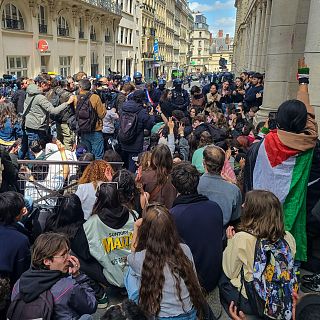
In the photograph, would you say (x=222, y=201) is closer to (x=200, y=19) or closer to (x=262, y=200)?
(x=262, y=200)

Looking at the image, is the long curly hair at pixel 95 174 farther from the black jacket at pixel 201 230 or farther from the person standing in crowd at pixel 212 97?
the person standing in crowd at pixel 212 97

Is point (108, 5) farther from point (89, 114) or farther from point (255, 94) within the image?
point (89, 114)

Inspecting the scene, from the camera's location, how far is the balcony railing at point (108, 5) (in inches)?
1352

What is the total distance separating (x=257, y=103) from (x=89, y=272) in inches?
291

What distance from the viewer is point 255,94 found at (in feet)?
31.5

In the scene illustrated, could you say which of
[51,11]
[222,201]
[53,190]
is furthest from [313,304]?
[51,11]

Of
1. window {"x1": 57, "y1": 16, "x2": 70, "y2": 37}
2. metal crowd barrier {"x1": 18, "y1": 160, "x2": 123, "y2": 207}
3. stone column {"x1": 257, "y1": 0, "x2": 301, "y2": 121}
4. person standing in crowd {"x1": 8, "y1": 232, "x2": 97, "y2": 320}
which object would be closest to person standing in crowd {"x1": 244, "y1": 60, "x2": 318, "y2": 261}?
person standing in crowd {"x1": 8, "y1": 232, "x2": 97, "y2": 320}

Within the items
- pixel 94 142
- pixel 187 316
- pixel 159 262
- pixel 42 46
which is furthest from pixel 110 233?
pixel 42 46

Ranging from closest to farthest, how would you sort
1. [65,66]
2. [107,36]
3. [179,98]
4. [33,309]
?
[33,309]
[179,98]
[65,66]
[107,36]

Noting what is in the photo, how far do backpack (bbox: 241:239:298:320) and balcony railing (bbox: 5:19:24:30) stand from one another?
23.9 metres

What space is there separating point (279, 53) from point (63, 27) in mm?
26050

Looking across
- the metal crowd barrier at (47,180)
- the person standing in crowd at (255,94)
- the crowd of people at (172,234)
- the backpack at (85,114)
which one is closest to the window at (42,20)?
the person standing in crowd at (255,94)

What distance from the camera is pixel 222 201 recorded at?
397cm

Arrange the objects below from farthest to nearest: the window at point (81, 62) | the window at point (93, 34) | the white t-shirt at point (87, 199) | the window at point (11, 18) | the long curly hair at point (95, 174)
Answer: the window at point (93, 34) < the window at point (81, 62) < the window at point (11, 18) < the long curly hair at point (95, 174) < the white t-shirt at point (87, 199)
